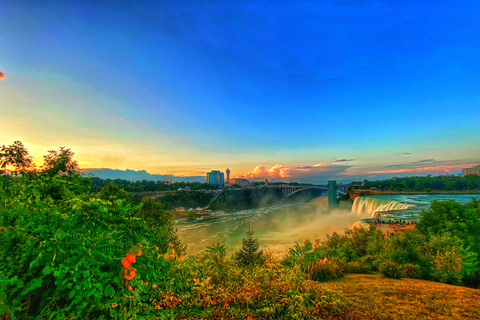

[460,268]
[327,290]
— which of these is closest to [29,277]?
[327,290]

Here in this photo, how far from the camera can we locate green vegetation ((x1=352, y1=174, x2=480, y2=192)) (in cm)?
4975

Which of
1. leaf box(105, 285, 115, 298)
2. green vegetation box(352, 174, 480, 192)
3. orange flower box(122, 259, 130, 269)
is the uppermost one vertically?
orange flower box(122, 259, 130, 269)

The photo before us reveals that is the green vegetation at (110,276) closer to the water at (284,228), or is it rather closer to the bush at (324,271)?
the bush at (324,271)

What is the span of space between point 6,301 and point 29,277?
247mm

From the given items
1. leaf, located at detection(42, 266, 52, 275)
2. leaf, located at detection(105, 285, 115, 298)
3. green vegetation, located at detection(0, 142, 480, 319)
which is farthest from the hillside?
leaf, located at detection(42, 266, 52, 275)

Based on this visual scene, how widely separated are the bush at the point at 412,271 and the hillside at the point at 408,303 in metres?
2.11

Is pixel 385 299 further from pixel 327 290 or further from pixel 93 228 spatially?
pixel 93 228

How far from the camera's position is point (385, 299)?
350 cm

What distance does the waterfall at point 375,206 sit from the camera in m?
29.1

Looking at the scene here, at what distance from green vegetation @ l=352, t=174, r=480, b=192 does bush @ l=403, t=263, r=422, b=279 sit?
58.7 meters

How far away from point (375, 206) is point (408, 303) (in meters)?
35.9

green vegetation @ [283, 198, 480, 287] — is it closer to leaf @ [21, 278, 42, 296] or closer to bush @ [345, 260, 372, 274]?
bush @ [345, 260, 372, 274]

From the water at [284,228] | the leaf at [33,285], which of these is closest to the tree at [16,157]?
the leaf at [33,285]

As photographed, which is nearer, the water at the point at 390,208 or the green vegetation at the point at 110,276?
the green vegetation at the point at 110,276
